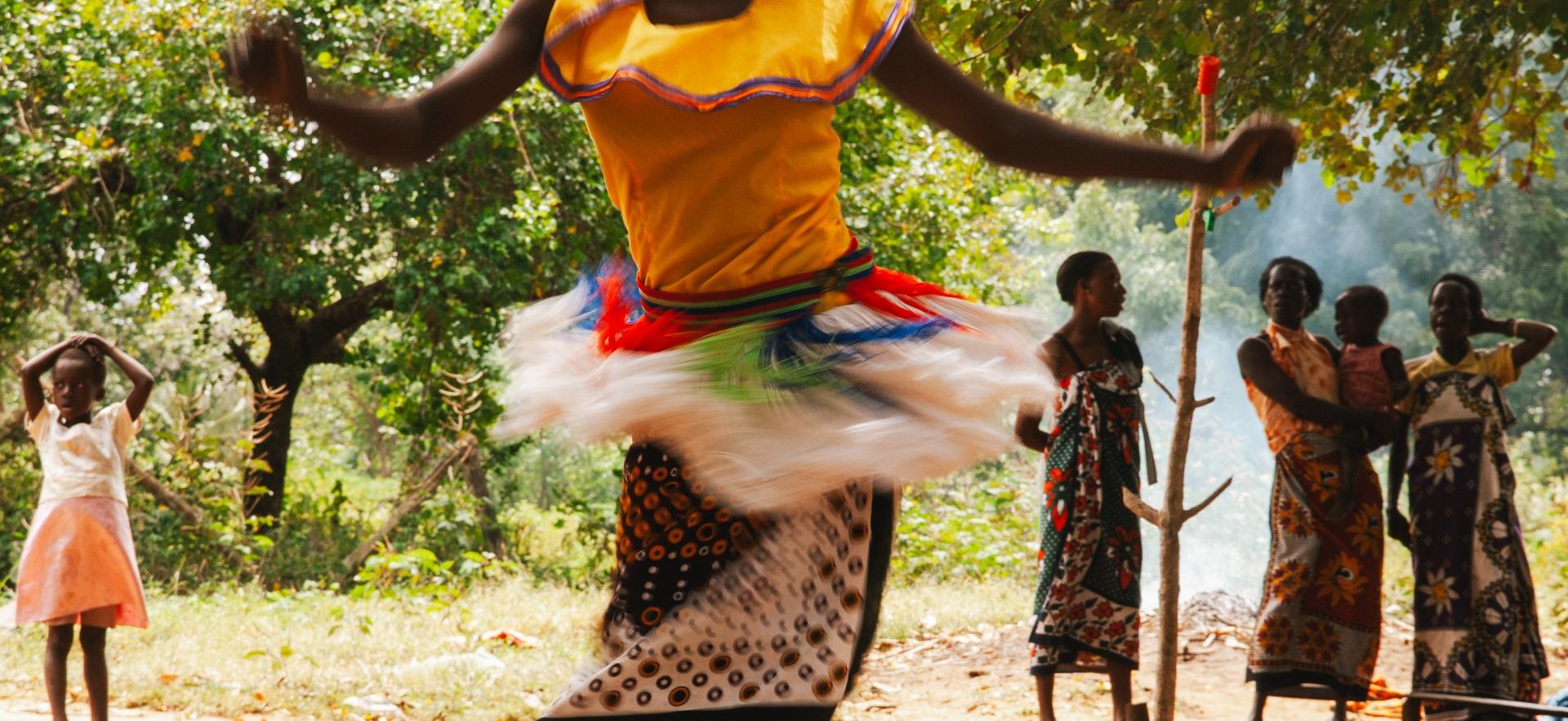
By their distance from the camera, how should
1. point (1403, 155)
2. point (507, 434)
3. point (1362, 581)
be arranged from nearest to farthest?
point (507, 434)
point (1362, 581)
point (1403, 155)

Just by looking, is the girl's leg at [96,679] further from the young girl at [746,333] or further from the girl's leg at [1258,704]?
the girl's leg at [1258,704]

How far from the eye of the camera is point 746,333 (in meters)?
1.76

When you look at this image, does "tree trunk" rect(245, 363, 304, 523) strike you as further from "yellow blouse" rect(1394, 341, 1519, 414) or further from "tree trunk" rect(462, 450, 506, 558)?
"yellow blouse" rect(1394, 341, 1519, 414)

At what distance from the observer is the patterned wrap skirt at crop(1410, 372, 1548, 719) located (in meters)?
5.09

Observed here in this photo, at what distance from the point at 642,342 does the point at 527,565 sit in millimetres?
9170

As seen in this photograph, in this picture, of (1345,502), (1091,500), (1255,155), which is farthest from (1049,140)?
(1345,502)

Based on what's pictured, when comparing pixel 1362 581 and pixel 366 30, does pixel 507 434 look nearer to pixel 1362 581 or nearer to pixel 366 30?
pixel 1362 581

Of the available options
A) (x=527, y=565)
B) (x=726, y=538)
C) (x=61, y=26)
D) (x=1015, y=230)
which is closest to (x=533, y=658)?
(x=527, y=565)

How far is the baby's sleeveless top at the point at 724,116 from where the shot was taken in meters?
1.73

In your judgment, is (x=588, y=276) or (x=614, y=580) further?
(x=588, y=276)

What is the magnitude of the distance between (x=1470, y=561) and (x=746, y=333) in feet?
14.0

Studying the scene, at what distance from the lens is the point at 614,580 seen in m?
1.83

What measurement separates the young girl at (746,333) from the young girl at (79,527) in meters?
3.83

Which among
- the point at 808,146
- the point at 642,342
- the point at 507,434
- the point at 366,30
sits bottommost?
the point at 507,434
